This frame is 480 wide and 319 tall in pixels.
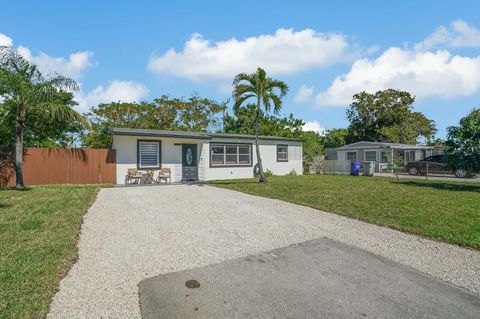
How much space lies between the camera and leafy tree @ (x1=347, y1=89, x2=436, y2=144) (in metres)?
36.1

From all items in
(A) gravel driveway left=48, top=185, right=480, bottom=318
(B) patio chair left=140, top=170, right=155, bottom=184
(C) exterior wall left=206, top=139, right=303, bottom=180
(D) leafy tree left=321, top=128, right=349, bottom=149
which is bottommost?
(A) gravel driveway left=48, top=185, right=480, bottom=318

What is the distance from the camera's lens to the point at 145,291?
10.9 ft

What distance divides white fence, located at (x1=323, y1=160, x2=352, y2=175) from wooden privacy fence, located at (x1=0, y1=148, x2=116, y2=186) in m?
17.8

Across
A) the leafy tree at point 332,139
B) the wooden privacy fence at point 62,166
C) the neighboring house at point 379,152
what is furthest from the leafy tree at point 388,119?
the wooden privacy fence at point 62,166

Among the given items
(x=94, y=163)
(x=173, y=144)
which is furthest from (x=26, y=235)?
(x=173, y=144)

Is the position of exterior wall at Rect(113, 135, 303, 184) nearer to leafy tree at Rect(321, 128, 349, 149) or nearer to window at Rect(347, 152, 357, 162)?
window at Rect(347, 152, 357, 162)

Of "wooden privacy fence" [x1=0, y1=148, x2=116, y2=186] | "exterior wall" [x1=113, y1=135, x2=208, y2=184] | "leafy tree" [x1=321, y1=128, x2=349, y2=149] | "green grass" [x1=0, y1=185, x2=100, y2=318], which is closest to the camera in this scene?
"green grass" [x1=0, y1=185, x2=100, y2=318]

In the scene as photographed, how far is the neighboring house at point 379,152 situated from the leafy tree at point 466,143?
974 centimetres

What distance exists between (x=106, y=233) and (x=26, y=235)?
1.33 meters

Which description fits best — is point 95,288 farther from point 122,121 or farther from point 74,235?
point 122,121

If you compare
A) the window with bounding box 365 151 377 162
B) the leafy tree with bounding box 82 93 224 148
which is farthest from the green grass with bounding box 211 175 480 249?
the leafy tree with bounding box 82 93 224 148

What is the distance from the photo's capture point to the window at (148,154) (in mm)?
14508

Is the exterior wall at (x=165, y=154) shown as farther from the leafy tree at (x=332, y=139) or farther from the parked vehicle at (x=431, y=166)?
the leafy tree at (x=332, y=139)

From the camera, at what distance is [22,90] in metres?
11.3
